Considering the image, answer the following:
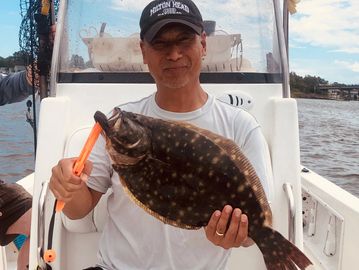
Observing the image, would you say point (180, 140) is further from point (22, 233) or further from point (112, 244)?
point (22, 233)

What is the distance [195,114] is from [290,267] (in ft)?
2.91

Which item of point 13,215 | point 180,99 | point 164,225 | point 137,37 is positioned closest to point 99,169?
point 164,225

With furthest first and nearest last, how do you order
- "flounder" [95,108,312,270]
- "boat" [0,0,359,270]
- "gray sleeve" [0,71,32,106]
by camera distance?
"gray sleeve" [0,71,32,106], "boat" [0,0,359,270], "flounder" [95,108,312,270]

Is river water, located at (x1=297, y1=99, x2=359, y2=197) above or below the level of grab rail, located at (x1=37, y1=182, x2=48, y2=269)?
below

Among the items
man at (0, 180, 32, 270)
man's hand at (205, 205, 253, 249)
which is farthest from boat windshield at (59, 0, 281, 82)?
man's hand at (205, 205, 253, 249)

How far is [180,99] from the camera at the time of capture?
7.61 ft

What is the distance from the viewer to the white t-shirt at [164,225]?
2.33 m

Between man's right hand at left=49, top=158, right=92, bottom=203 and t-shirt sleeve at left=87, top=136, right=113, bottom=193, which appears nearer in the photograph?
man's right hand at left=49, top=158, right=92, bottom=203

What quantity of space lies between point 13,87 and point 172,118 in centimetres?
315

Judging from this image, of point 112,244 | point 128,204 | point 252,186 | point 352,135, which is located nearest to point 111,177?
point 128,204

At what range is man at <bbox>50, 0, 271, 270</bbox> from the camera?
Result: 2182 millimetres

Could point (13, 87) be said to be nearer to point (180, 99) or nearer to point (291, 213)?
point (180, 99)

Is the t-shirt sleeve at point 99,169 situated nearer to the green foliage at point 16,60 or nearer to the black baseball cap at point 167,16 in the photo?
the black baseball cap at point 167,16

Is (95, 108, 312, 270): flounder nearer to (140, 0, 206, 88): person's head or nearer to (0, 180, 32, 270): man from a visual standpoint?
(140, 0, 206, 88): person's head
